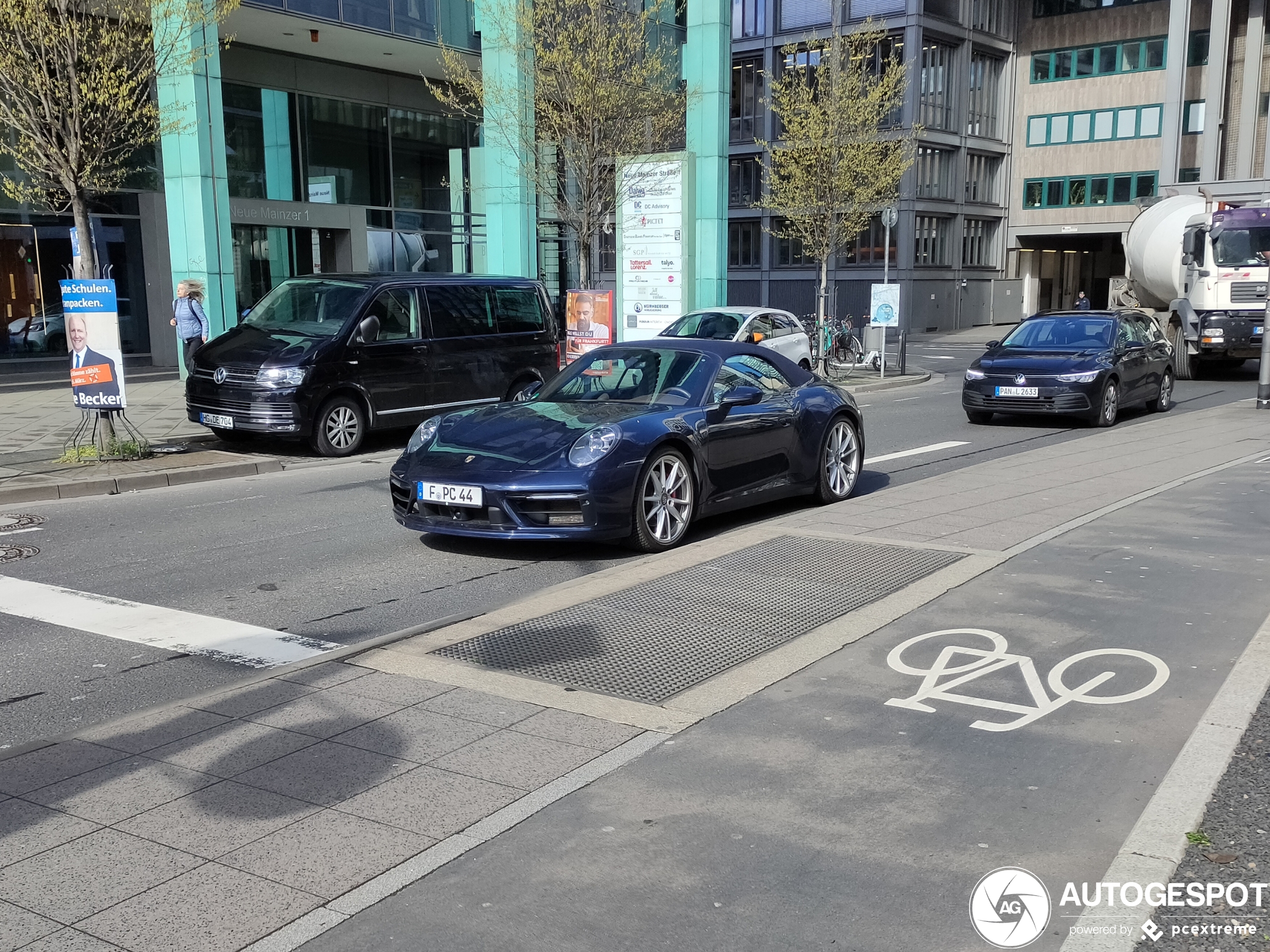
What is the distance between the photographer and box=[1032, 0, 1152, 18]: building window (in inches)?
2127

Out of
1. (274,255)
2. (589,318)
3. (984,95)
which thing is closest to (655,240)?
(589,318)

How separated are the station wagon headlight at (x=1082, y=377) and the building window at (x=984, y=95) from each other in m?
41.3

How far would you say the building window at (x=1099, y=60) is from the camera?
53469mm

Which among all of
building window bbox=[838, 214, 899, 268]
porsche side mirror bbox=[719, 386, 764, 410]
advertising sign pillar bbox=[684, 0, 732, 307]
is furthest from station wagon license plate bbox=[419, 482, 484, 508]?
building window bbox=[838, 214, 899, 268]

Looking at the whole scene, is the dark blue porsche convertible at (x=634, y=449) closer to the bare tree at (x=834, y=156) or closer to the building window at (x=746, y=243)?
the bare tree at (x=834, y=156)

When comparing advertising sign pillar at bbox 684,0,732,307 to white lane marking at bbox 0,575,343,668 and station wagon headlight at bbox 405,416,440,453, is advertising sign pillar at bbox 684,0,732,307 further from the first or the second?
white lane marking at bbox 0,575,343,668

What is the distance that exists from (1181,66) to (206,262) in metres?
46.4

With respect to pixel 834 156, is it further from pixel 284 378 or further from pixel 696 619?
pixel 696 619

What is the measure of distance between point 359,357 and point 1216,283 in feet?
56.6

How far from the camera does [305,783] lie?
13.3 ft

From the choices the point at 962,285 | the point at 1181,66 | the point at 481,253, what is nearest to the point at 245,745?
the point at 481,253

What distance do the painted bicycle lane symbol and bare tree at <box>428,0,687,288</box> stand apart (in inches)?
627

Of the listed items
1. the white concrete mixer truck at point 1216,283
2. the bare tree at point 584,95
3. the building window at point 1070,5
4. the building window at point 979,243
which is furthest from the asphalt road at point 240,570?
the building window at point 1070,5

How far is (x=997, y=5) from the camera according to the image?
5453cm
